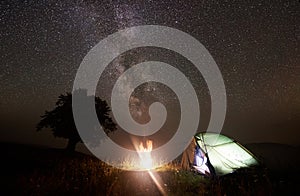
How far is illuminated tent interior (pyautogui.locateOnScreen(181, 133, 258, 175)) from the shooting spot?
11695 mm

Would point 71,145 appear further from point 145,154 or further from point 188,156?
point 188,156

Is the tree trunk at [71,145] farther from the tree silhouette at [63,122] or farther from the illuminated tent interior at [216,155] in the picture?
the illuminated tent interior at [216,155]

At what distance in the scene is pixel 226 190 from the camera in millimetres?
8375

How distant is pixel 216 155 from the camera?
12.5 metres

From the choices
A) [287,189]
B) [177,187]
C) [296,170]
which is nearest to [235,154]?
[296,170]

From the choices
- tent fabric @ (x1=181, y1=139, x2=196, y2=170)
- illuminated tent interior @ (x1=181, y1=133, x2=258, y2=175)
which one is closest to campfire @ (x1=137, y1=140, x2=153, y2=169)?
tent fabric @ (x1=181, y1=139, x2=196, y2=170)

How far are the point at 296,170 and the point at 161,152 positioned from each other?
7.71m

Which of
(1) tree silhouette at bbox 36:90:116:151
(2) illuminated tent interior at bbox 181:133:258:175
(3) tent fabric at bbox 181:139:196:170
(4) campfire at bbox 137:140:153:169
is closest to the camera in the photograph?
(2) illuminated tent interior at bbox 181:133:258:175

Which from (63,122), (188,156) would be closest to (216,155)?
(188,156)

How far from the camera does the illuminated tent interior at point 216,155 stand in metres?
11.7

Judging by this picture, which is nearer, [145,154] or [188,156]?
[188,156]

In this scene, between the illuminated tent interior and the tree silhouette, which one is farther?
the tree silhouette

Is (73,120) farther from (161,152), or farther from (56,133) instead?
(161,152)

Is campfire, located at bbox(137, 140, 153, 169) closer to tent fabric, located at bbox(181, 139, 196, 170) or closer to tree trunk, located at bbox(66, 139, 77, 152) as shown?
tent fabric, located at bbox(181, 139, 196, 170)
